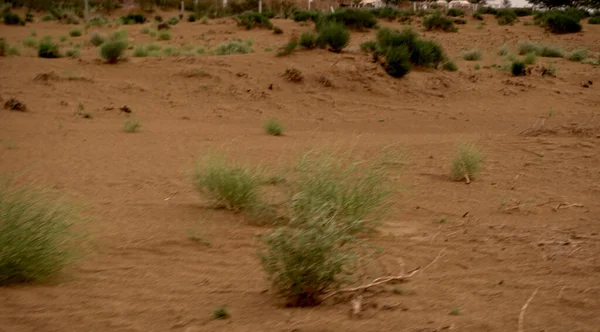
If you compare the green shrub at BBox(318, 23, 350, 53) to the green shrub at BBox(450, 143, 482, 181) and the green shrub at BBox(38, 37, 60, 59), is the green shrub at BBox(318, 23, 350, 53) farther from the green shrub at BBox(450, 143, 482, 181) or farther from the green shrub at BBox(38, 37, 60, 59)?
the green shrub at BBox(450, 143, 482, 181)

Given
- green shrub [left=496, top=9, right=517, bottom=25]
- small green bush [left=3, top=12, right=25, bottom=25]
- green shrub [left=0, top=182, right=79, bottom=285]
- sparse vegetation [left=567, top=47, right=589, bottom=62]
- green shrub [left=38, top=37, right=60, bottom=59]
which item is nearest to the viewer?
green shrub [left=0, top=182, right=79, bottom=285]

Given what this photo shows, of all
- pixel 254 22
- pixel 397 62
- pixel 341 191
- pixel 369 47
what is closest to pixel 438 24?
pixel 254 22

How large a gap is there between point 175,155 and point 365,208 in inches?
251

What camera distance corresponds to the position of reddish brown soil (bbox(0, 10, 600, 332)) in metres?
5.59

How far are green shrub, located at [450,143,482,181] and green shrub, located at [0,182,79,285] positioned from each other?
6.44 metres

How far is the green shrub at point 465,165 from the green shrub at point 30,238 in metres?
6.44

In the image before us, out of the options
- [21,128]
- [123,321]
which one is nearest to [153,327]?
[123,321]

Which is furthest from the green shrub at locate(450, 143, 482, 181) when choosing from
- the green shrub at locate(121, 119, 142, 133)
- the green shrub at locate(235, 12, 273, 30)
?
the green shrub at locate(235, 12, 273, 30)

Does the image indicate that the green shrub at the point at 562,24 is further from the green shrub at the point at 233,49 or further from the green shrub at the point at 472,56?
the green shrub at the point at 233,49

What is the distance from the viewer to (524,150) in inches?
525

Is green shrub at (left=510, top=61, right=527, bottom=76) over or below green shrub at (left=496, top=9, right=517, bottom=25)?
below

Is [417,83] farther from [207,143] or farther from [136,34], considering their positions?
[136,34]

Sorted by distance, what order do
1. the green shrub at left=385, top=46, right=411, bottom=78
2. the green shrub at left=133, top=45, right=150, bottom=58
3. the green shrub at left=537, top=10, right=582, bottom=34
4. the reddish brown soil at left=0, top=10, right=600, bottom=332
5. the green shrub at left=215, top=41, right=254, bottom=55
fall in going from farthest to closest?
the green shrub at left=537, top=10, right=582, bottom=34, the green shrub at left=215, top=41, right=254, bottom=55, the green shrub at left=133, top=45, right=150, bottom=58, the green shrub at left=385, top=46, right=411, bottom=78, the reddish brown soil at left=0, top=10, right=600, bottom=332

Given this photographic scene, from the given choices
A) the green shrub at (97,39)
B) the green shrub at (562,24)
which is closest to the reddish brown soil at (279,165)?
the green shrub at (97,39)
